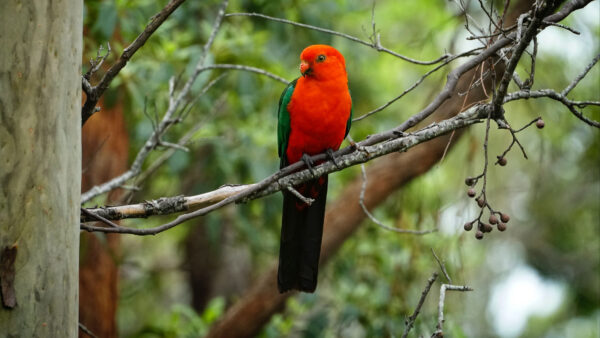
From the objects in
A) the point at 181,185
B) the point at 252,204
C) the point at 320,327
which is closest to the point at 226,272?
the point at 181,185

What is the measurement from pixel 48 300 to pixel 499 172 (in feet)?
25.0

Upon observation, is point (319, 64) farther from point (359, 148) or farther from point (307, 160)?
point (359, 148)

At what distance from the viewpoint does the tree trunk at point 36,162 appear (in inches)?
76.2

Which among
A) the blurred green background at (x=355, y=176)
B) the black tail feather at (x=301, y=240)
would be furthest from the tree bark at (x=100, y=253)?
the black tail feather at (x=301, y=240)

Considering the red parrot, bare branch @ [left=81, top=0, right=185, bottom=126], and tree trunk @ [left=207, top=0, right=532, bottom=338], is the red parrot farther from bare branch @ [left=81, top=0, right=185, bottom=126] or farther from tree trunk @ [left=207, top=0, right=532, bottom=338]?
tree trunk @ [left=207, top=0, right=532, bottom=338]

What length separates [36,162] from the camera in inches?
77.6

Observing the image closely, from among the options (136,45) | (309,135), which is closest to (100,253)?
(309,135)

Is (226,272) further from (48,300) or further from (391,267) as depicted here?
(48,300)

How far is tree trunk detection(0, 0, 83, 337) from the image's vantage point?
194 centimetres

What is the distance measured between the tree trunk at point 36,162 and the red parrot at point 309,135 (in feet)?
5.12

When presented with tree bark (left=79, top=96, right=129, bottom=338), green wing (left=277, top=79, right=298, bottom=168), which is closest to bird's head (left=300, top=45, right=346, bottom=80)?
green wing (left=277, top=79, right=298, bottom=168)

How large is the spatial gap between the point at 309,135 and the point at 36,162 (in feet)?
5.83

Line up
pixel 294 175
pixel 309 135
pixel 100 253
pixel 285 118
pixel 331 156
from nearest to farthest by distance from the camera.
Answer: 1. pixel 294 175
2. pixel 331 156
3. pixel 309 135
4. pixel 285 118
5. pixel 100 253

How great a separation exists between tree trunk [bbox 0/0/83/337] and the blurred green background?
4.86ft
